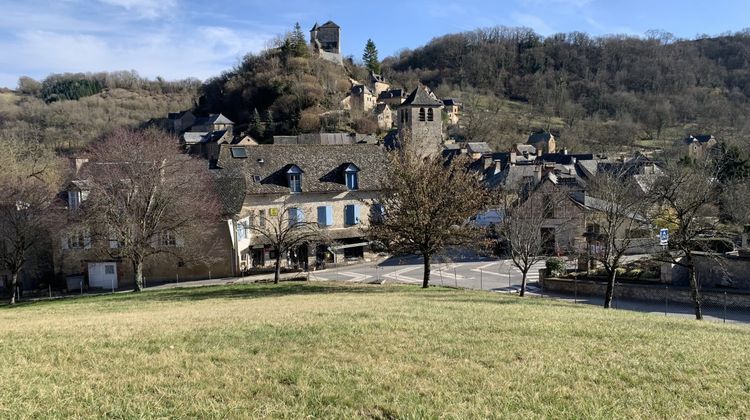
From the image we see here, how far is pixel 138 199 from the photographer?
91.8 ft

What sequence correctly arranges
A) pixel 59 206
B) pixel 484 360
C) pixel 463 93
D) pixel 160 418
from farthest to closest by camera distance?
pixel 463 93 → pixel 59 206 → pixel 484 360 → pixel 160 418

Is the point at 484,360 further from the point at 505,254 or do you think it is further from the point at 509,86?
the point at 509,86

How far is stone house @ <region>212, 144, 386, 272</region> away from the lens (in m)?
36.0

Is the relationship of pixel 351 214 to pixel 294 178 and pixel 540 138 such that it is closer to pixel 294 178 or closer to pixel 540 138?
pixel 294 178

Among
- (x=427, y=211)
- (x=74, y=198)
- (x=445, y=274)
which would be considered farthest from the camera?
(x=445, y=274)

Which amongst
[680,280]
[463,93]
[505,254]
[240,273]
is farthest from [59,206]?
[463,93]

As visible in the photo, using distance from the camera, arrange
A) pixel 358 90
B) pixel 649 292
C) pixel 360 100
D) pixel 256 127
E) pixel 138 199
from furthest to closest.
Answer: pixel 358 90 < pixel 360 100 < pixel 256 127 < pixel 138 199 < pixel 649 292

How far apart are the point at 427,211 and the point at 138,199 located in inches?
598

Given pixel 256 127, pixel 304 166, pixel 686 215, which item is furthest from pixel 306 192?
pixel 256 127

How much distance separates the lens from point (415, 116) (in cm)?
6494

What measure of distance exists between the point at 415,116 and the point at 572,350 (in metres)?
57.5

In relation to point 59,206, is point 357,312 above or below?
below

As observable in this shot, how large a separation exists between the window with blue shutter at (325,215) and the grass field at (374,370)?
2581cm

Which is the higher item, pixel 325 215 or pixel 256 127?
pixel 256 127
